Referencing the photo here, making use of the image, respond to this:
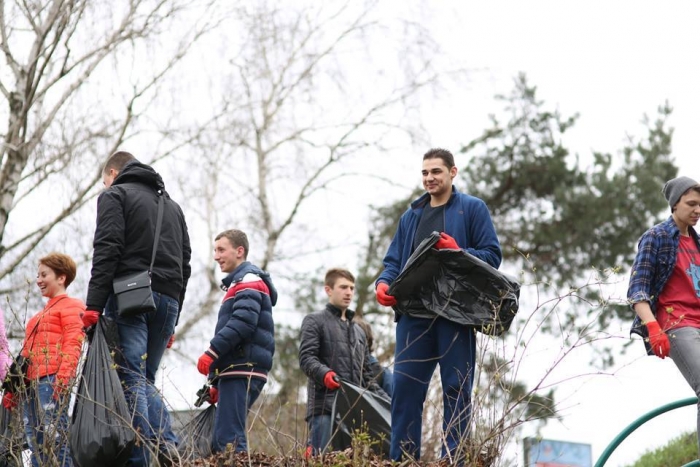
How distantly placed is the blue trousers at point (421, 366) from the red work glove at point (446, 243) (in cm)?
43

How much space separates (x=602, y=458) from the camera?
22.2 ft

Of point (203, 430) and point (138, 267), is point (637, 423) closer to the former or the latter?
point (203, 430)

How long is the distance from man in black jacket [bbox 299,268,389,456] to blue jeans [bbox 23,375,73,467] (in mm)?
2141

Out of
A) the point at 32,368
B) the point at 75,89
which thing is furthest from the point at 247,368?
the point at 75,89

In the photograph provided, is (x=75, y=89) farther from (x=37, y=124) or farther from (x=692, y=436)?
(x=692, y=436)

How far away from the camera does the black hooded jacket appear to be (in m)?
6.12

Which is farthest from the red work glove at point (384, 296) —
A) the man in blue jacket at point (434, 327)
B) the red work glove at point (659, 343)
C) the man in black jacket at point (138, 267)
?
the red work glove at point (659, 343)

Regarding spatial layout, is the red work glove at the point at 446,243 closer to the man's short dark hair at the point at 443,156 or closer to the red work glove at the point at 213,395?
the man's short dark hair at the point at 443,156

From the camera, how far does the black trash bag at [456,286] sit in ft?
19.8

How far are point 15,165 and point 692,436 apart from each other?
804 cm

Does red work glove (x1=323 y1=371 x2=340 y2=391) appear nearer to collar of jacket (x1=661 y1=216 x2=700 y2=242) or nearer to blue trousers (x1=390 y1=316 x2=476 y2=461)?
blue trousers (x1=390 y1=316 x2=476 y2=461)

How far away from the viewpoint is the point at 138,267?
6.23m

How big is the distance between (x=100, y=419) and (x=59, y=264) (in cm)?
190

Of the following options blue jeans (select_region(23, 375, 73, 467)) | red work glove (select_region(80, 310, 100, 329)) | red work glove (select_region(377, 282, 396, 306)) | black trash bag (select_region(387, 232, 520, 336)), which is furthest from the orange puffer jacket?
black trash bag (select_region(387, 232, 520, 336))
